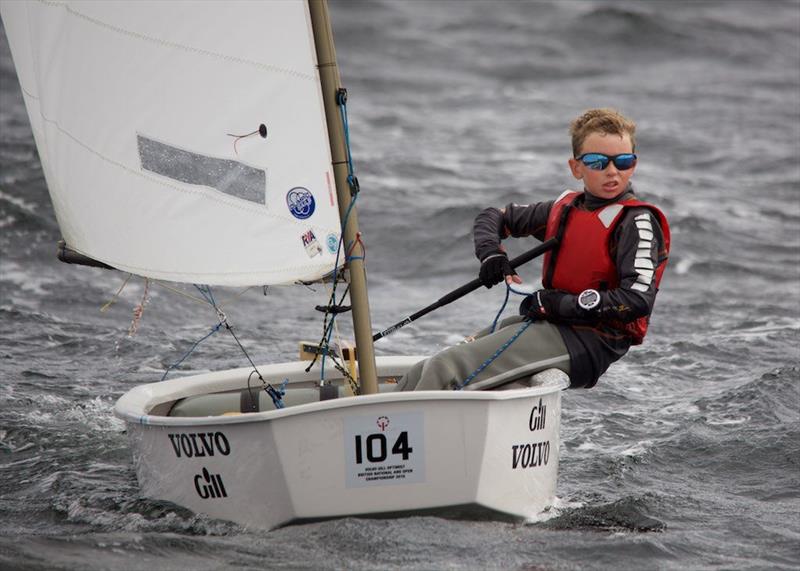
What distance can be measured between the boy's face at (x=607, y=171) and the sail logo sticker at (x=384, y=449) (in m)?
1.17

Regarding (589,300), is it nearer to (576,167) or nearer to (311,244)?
(576,167)

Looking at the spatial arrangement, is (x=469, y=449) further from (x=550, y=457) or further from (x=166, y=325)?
(x=166, y=325)

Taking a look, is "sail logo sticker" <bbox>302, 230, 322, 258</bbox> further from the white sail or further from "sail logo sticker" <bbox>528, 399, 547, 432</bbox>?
"sail logo sticker" <bbox>528, 399, 547, 432</bbox>

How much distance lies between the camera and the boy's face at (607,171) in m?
4.79

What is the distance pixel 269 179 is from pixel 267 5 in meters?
0.64

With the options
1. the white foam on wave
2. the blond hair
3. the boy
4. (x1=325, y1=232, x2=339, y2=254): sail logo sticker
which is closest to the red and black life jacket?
the boy

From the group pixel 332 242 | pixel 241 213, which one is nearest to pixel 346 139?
pixel 332 242

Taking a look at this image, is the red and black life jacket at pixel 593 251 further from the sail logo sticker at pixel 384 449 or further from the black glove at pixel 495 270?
the sail logo sticker at pixel 384 449

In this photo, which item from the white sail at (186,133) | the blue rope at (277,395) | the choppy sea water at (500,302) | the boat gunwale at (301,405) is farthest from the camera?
the blue rope at (277,395)

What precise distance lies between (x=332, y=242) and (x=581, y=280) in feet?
3.15

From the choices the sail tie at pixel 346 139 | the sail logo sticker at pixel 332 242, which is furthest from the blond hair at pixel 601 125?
the sail logo sticker at pixel 332 242

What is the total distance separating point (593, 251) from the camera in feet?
15.6

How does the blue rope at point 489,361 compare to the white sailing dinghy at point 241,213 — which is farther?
the blue rope at point 489,361

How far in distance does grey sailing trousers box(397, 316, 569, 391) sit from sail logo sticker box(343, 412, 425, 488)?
0.41 meters
